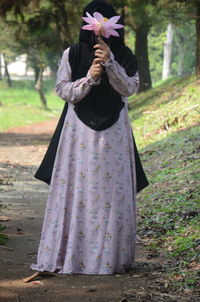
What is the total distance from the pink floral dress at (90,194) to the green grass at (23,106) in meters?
24.5

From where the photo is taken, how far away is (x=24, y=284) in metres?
5.90

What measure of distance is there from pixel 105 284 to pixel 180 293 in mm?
585

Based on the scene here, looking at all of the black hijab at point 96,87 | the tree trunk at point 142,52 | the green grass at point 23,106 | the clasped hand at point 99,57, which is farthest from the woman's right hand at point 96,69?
the green grass at point 23,106

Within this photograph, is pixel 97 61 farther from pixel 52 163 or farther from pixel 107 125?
pixel 52 163

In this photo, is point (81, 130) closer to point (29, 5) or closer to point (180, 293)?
point (180, 293)

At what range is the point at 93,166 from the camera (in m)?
6.38

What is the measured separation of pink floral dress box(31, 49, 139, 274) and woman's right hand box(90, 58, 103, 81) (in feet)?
0.15

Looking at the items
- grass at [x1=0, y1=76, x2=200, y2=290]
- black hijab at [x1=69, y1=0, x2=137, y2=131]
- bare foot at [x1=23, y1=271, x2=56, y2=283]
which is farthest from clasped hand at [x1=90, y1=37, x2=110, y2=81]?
grass at [x1=0, y1=76, x2=200, y2=290]

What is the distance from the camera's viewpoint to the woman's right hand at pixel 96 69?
6.20 meters

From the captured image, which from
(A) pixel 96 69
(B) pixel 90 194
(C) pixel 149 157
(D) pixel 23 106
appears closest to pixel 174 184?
(C) pixel 149 157

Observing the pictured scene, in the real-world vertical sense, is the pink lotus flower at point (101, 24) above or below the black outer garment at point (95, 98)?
above

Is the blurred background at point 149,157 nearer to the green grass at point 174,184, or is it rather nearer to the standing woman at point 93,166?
the green grass at point 174,184

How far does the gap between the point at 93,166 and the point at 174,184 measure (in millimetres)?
4230

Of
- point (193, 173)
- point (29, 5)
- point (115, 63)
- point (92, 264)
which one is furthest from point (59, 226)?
point (29, 5)
